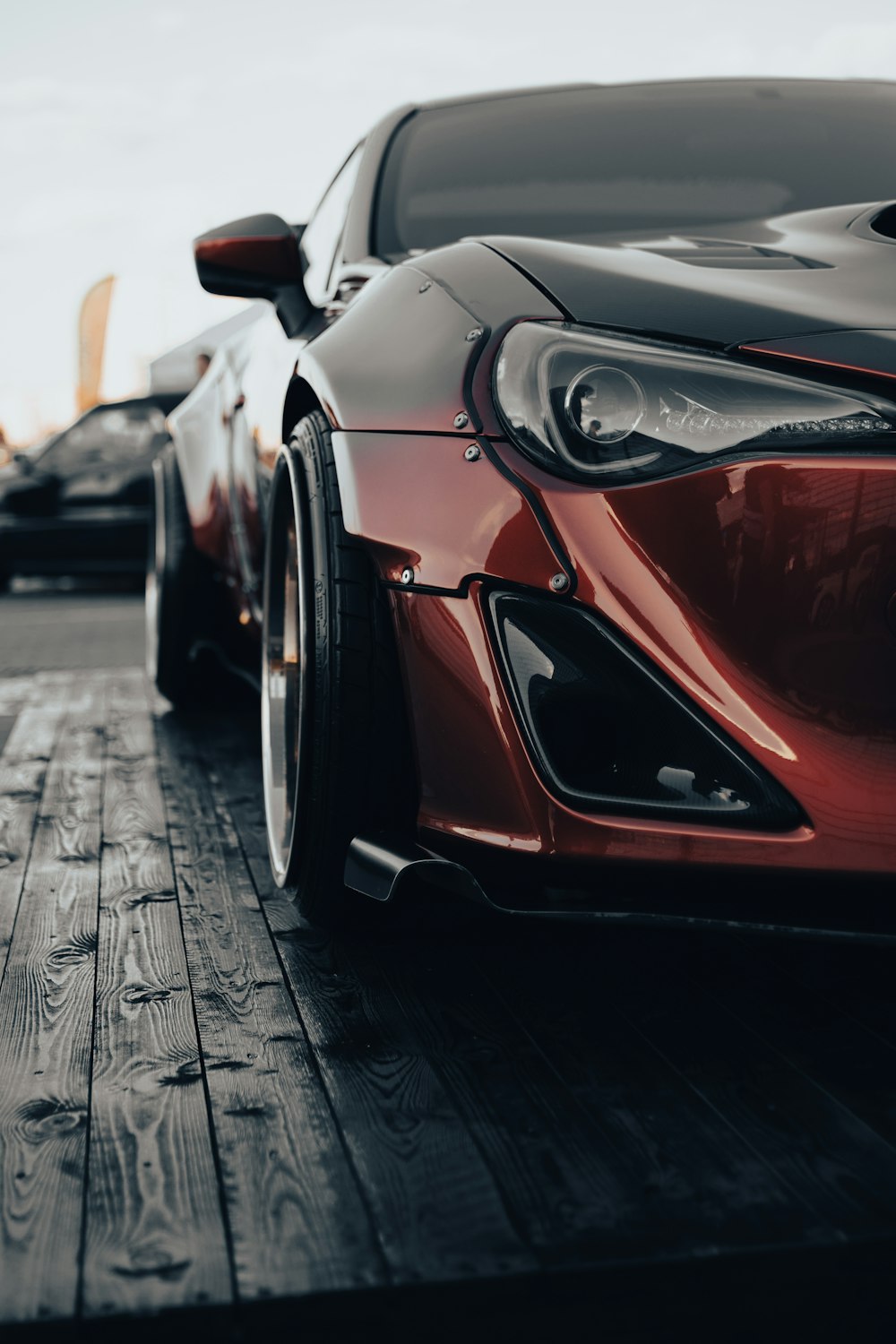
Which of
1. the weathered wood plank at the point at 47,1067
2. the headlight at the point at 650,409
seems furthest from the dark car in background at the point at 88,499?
the headlight at the point at 650,409

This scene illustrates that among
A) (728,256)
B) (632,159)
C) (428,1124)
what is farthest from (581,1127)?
(632,159)

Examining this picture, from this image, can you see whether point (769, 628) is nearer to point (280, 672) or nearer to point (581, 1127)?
point (581, 1127)

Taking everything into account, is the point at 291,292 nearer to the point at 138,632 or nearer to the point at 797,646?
the point at 797,646

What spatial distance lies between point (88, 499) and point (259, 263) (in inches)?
295

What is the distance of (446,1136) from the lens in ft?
4.97

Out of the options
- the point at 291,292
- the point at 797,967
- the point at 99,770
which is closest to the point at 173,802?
the point at 99,770

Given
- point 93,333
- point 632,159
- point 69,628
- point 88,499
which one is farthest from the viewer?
point 93,333

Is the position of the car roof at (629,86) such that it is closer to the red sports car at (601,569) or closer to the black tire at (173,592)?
the red sports car at (601,569)

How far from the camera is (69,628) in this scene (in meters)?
7.55

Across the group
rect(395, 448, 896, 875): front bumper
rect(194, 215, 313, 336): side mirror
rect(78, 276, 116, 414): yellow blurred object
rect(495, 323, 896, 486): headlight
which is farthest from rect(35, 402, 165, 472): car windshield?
rect(78, 276, 116, 414): yellow blurred object

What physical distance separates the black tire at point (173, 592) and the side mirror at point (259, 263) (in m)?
1.44

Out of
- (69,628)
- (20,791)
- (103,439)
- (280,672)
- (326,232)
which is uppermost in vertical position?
(326,232)

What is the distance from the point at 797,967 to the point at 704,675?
2.26ft

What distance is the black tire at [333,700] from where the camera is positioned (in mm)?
1837
